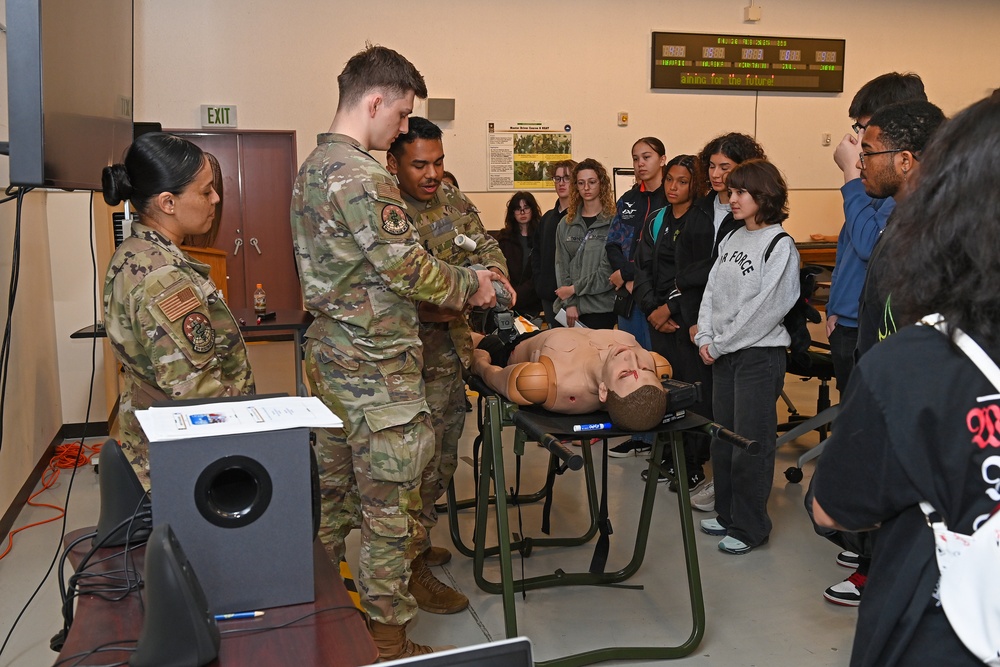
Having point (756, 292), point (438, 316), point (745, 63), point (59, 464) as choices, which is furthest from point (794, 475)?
point (745, 63)

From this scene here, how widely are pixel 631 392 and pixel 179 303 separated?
1.25m

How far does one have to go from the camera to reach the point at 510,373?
273cm

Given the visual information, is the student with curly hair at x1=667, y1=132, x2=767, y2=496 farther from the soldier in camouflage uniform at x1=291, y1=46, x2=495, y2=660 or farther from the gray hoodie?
the soldier in camouflage uniform at x1=291, y1=46, x2=495, y2=660

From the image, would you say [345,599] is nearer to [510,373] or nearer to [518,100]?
[510,373]

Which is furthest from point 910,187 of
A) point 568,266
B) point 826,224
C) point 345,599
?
point 826,224

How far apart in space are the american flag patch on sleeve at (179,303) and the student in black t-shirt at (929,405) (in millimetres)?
1422

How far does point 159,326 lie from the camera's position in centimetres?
194

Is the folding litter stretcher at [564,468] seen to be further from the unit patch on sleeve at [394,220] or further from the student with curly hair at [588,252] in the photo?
the student with curly hair at [588,252]

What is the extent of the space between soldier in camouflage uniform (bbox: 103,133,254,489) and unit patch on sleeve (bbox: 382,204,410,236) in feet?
1.45

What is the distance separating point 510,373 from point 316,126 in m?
6.01

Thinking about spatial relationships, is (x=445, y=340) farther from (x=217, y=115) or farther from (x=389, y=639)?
(x=217, y=115)

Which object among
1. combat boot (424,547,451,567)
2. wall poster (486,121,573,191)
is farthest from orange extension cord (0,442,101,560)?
wall poster (486,121,573,191)

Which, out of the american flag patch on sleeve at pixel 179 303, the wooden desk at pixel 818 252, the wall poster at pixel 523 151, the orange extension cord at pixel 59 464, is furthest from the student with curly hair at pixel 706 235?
the wooden desk at pixel 818 252

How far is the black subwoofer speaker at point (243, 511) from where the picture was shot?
1.34 m
